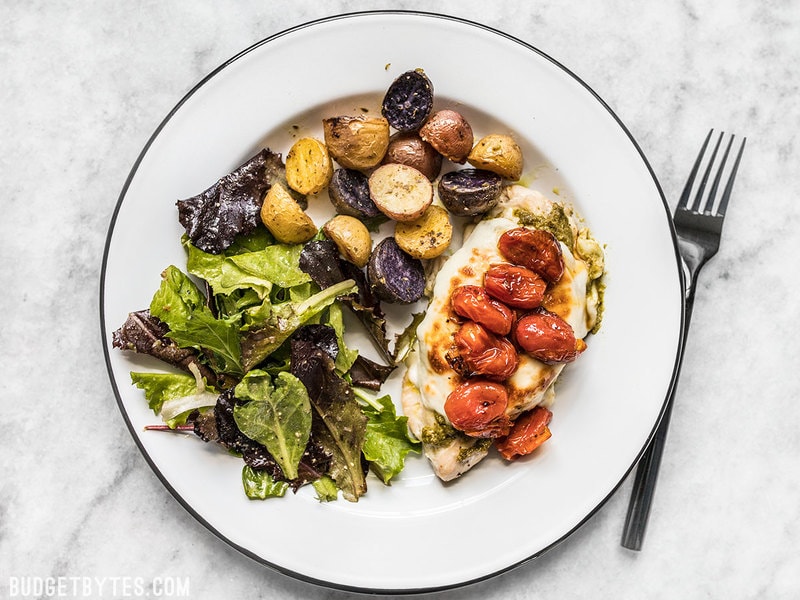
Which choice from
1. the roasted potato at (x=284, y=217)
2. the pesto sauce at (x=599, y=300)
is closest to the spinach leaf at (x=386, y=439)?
the roasted potato at (x=284, y=217)

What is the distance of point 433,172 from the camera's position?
2.94 m

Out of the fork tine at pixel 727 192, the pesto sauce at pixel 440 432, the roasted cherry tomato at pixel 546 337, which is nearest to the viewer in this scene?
the roasted cherry tomato at pixel 546 337

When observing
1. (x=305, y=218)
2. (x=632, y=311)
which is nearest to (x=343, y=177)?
(x=305, y=218)

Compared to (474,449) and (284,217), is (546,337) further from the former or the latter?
(284,217)

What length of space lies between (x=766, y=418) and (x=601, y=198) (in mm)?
1250

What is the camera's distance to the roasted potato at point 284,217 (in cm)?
279

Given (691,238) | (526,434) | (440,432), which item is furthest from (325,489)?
(691,238)

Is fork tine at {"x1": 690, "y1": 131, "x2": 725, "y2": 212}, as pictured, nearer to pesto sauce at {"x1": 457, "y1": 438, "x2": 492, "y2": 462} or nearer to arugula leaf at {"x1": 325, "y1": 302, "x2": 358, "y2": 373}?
pesto sauce at {"x1": 457, "y1": 438, "x2": 492, "y2": 462}

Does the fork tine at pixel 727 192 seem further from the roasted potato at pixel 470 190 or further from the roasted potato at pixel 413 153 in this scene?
the roasted potato at pixel 413 153

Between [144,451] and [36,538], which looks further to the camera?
[36,538]

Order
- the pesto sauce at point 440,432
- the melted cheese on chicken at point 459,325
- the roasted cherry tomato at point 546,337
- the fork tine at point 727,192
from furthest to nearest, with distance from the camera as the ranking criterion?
the fork tine at point 727,192
the pesto sauce at point 440,432
the melted cheese on chicken at point 459,325
the roasted cherry tomato at point 546,337

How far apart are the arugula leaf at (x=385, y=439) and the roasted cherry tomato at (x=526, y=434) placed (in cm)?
37

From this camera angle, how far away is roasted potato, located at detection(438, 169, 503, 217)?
2822 mm

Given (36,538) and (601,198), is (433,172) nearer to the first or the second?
(601,198)
